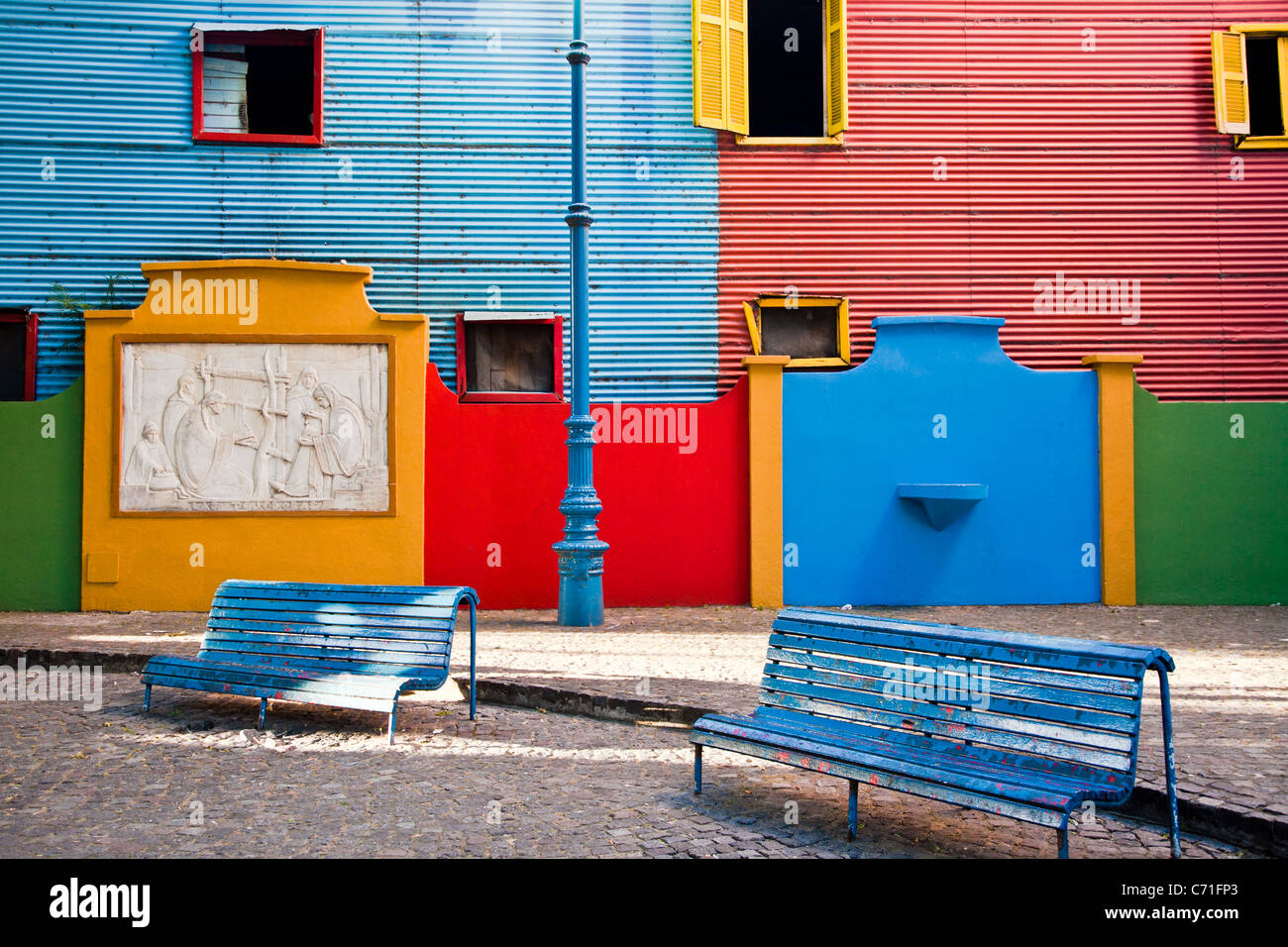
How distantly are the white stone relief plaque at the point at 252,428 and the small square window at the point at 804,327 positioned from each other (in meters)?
5.15

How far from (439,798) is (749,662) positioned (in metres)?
3.94

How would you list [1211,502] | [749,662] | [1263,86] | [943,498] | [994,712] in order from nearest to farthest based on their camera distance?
[994,712] → [749,662] → [943,498] → [1211,502] → [1263,86]

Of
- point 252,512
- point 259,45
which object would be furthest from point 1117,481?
point 259,45

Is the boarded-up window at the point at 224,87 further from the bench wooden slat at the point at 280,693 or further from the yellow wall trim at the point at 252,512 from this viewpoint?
the bench wooden slat at the point at 280,693

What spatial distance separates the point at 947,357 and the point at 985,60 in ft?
15.7

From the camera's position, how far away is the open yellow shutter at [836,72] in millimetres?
13773

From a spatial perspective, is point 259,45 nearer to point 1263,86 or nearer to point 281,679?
point 281,679

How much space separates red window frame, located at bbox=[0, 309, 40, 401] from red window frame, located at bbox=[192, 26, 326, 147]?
10.2 feet

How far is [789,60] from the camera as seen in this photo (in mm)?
15594

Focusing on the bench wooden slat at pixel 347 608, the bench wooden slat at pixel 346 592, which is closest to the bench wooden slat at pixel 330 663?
the bench wooden slat at pixel 347 608

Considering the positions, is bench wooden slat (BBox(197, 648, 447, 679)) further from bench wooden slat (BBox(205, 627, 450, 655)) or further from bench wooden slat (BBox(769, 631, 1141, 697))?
bench wooden slat (BBox(769, 631, 1141, 697))

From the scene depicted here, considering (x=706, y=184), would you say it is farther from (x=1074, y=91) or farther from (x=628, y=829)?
(x=628, y=829)

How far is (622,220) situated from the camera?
13656 mm

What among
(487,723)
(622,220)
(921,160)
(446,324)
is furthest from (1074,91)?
(487,723)
